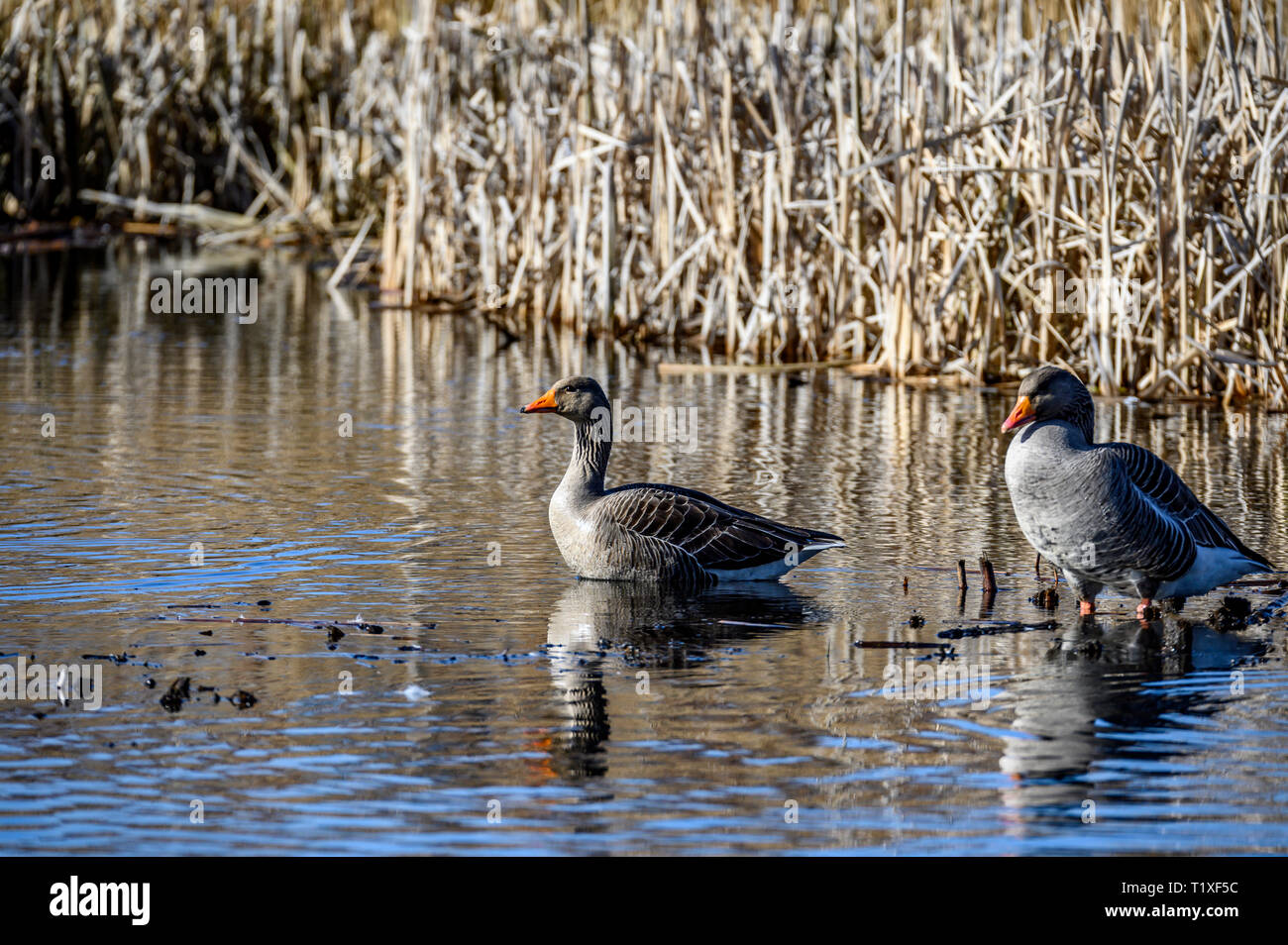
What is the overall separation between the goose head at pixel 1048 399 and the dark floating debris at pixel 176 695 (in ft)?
12.6

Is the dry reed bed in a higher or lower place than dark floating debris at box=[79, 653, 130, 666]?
higher

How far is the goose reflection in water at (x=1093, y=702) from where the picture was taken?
636 cm

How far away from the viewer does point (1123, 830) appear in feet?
19.5

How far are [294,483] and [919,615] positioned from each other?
4.96 m

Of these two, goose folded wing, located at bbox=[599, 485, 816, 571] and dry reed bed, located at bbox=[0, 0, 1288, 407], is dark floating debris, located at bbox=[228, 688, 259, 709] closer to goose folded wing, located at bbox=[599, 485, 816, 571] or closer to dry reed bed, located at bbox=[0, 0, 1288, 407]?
goose folded wing, located at bbox=[599, 485, 816, 571]

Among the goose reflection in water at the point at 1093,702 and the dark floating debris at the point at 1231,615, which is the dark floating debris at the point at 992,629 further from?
the dark floating debris at the point at 1231,615

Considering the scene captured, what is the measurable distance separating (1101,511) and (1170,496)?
519mm

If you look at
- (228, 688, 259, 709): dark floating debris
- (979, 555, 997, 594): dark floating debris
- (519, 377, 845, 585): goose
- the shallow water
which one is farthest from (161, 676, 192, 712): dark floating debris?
(979, 555, 997, 594): dark floating debris

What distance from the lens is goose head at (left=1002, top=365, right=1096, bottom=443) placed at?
342 inches

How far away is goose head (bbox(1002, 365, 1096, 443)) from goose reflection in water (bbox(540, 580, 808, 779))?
1434 millimetres

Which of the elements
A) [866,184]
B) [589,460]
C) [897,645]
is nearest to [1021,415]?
[897,645]

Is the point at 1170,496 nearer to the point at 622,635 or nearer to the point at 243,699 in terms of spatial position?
the point at 622,635

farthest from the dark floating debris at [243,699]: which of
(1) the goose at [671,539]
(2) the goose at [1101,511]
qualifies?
(2) the goose at [1101,511]

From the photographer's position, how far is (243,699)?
23.7 ft
